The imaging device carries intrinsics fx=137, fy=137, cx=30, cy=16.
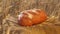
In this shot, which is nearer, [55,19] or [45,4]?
[55,19]

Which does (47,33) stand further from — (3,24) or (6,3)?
(6,3)

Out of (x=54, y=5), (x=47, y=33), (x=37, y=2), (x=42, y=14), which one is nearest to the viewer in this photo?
(x=47, y=33)

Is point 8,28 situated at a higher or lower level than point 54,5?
lower

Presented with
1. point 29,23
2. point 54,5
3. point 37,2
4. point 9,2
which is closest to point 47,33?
point 29,23

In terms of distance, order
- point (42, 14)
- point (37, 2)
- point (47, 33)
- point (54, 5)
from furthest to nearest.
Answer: point (37, 2), point (54, 5), point (42, 14), point (47, 33)

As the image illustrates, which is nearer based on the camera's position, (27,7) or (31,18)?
(31,18)

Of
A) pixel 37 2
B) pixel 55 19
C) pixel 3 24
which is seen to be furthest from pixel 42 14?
pixel 37 2
